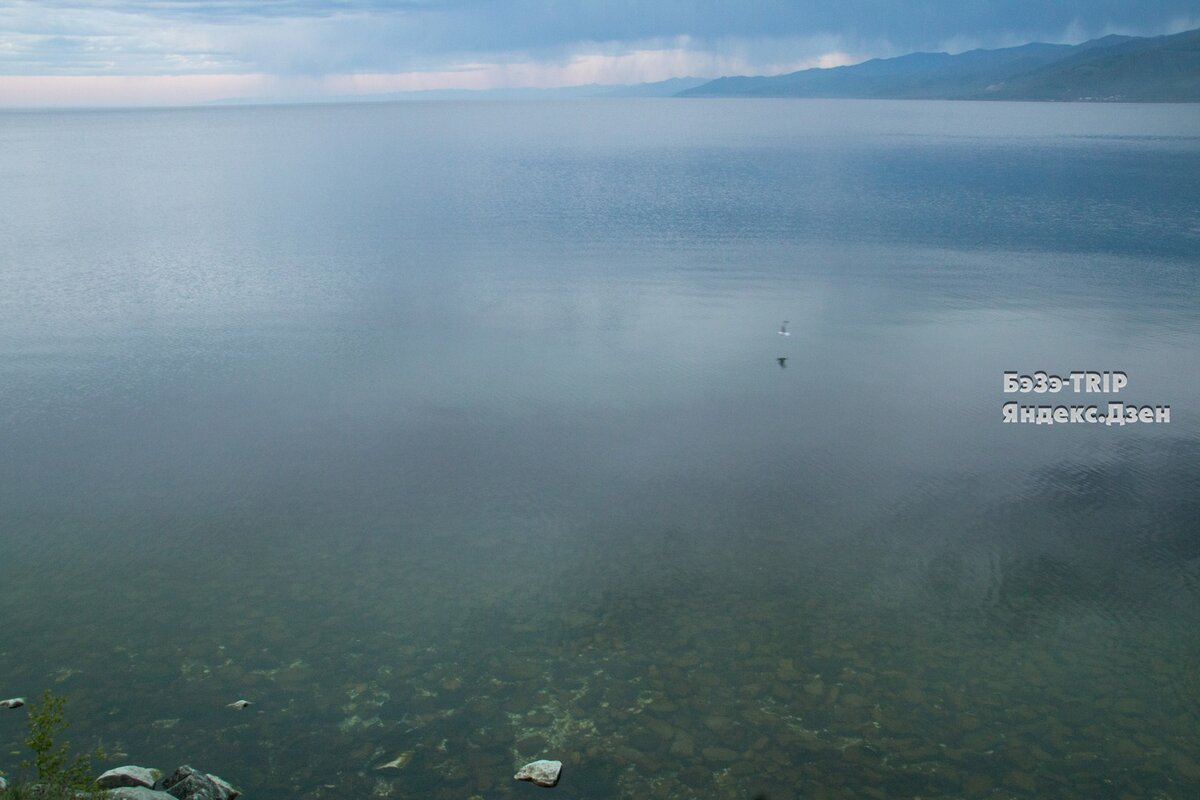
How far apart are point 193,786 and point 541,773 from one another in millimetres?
6519

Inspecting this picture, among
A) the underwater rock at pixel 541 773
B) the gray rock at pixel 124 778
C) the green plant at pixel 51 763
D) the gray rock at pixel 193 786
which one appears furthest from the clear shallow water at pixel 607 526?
the green plant at pixel 51 763

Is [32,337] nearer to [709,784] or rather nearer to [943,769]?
[709,784]

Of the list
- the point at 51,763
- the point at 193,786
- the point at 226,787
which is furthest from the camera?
the point at 226,787

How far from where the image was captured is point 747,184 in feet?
387

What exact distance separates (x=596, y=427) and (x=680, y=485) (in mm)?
6332

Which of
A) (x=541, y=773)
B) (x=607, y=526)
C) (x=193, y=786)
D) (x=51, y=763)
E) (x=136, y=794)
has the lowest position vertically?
(x=541, y=773)

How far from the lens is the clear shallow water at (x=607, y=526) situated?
1977 centimetres

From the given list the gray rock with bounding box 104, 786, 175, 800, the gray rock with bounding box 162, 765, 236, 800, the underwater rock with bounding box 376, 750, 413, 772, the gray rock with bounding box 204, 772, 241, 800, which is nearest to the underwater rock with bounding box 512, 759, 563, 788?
the underwater rock with bounding box 376, 750, 413, 772

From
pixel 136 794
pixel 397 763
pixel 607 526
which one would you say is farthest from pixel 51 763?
pixel 607 526

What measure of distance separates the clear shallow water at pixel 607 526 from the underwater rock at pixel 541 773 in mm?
274

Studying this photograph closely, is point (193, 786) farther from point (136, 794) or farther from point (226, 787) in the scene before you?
point (136, 794)

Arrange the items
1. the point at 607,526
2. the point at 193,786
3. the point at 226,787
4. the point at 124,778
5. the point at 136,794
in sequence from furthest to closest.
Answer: the point at 607,526 < the point at 226,787 < the point at 124,778 < the point at 193,786 < the point at 136,794

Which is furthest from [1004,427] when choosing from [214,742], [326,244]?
[326,244]

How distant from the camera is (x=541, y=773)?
1850 centimetres
